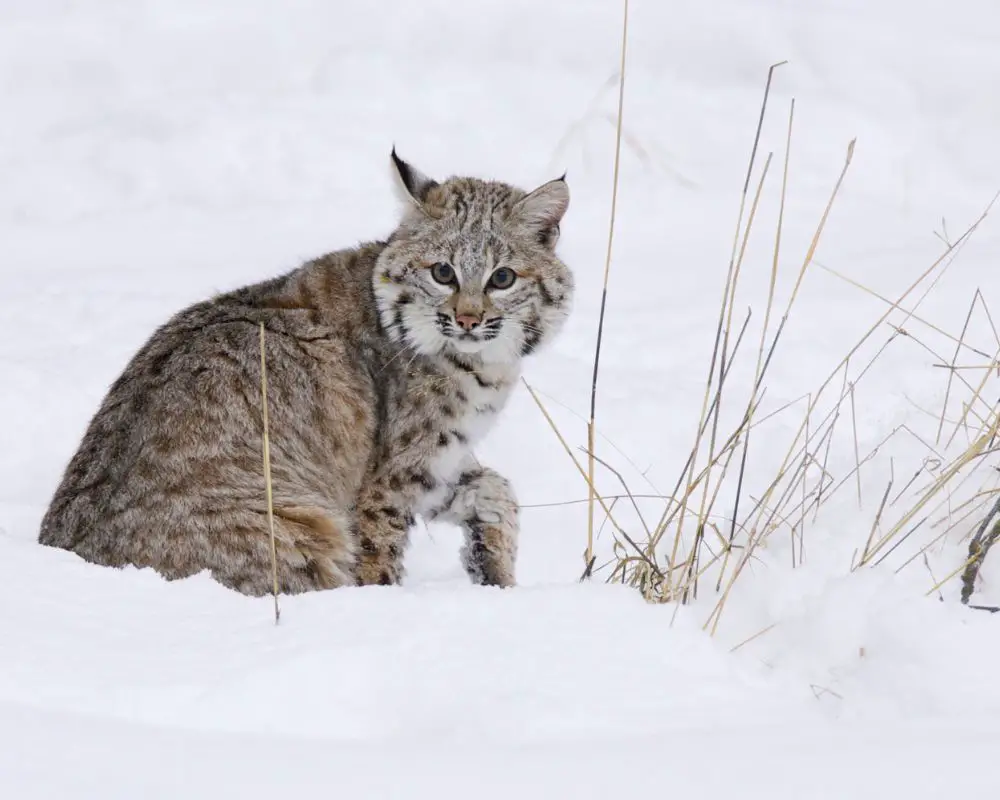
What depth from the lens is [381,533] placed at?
408 cm

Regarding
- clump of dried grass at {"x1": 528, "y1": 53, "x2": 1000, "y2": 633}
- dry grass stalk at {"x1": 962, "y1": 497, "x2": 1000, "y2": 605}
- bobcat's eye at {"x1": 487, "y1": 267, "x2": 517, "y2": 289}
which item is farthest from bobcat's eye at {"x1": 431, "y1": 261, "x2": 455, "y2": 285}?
dry grass stalk at {"x1": 962, "y1": 497, "x2": 1000, "y2": 605}

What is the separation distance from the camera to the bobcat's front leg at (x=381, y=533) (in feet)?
13.3

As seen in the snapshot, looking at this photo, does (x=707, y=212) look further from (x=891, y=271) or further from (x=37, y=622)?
(x=37, y=622)

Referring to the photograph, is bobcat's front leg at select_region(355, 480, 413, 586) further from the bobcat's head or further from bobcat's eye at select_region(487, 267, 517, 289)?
bobcat's eye at select_region(487, 267, 517, 289)

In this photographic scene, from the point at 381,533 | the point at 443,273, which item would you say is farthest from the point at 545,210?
the point at 381,533

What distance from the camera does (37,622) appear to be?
8.68 ft

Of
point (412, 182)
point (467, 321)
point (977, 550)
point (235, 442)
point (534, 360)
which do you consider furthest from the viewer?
point (534, 360)

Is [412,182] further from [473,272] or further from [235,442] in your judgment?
[235,442]

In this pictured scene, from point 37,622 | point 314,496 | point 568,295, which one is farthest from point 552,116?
point 37,622

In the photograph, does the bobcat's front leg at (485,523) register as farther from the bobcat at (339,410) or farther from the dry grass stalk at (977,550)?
the dry grass stalk at (977,550)

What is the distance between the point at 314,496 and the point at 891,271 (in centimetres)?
429

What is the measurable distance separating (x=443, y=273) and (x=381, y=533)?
83 cm

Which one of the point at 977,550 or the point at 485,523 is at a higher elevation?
the point at 977,550

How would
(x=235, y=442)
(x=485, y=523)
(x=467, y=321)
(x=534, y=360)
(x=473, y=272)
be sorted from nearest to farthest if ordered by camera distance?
(x=235, y=442), (x=467, y=321), (x=473, y=272), (x=485, y=523), (x=534, y=360)
